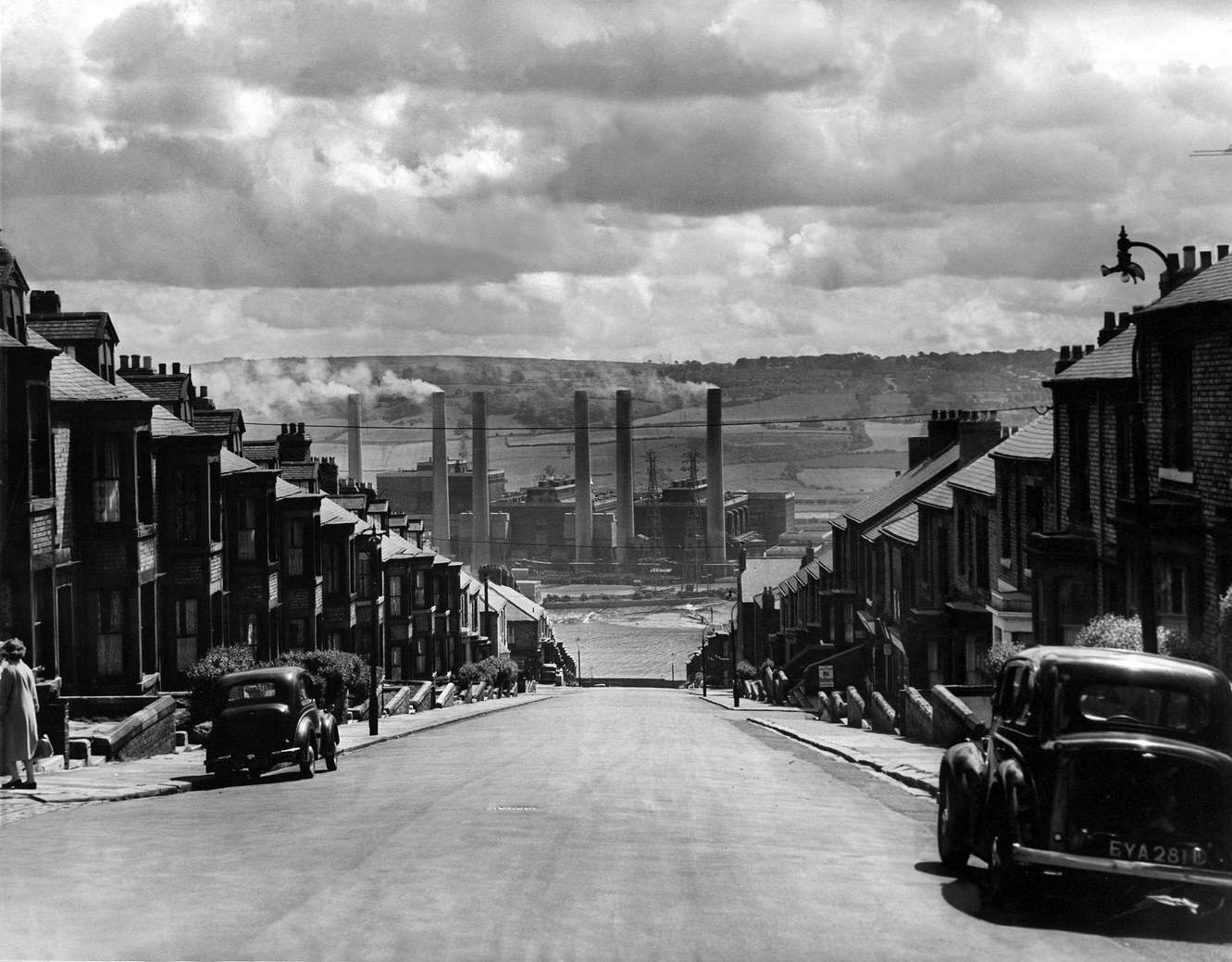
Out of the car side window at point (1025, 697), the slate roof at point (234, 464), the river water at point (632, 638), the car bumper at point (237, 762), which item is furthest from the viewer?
the river water at point (632, 638)

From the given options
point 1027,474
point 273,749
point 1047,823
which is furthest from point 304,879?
point 1027,474

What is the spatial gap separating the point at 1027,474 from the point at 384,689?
96.5 feet

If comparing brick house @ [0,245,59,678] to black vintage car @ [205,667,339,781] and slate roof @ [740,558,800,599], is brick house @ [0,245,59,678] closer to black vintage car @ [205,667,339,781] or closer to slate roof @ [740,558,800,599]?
black vintage car @ [205,667,339,781]

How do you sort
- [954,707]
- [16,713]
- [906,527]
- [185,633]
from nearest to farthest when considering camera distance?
[16,713], [954,707], [185,633], [906,527]

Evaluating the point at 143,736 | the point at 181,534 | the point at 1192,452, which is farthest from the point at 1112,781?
the point at 181,534

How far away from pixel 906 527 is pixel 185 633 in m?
25.9

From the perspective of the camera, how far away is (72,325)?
126 feet

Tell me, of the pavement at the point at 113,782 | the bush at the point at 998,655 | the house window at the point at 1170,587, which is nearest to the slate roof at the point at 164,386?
the pavement at the point at 113,782

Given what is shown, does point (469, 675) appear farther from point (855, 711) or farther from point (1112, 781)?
point (1112, 781)

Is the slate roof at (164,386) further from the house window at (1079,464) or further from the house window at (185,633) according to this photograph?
the house window at (1079,464)

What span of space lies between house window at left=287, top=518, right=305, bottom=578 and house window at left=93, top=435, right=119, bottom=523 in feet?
51.7

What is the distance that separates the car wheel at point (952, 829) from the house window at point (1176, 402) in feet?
47.1

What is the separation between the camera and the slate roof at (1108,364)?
3244cm

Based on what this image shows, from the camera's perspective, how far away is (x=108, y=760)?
27203 mm
